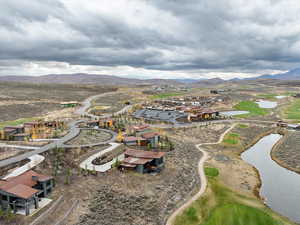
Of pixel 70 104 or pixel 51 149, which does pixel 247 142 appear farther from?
pixel 70 104

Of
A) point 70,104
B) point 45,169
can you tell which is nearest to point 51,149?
point 45,169

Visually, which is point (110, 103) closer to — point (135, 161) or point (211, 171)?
point (135, 161)

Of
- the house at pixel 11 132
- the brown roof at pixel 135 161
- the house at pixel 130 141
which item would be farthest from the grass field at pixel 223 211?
the house at pixel 11 132

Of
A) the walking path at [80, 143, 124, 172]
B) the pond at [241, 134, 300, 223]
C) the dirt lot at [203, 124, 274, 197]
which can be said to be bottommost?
the pond at [241, 134, 300, 223]

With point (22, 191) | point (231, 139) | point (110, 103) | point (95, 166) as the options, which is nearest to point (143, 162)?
point (95, 166)

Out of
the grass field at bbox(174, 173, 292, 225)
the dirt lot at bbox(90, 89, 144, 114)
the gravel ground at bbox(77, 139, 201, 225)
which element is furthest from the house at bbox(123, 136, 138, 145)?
the dirt lot at bbox(90, 89, 144, 114)

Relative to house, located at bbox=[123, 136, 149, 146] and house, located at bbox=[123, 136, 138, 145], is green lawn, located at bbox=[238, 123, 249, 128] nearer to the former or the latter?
house, located at bbox=[123, 136, 149, 146]
